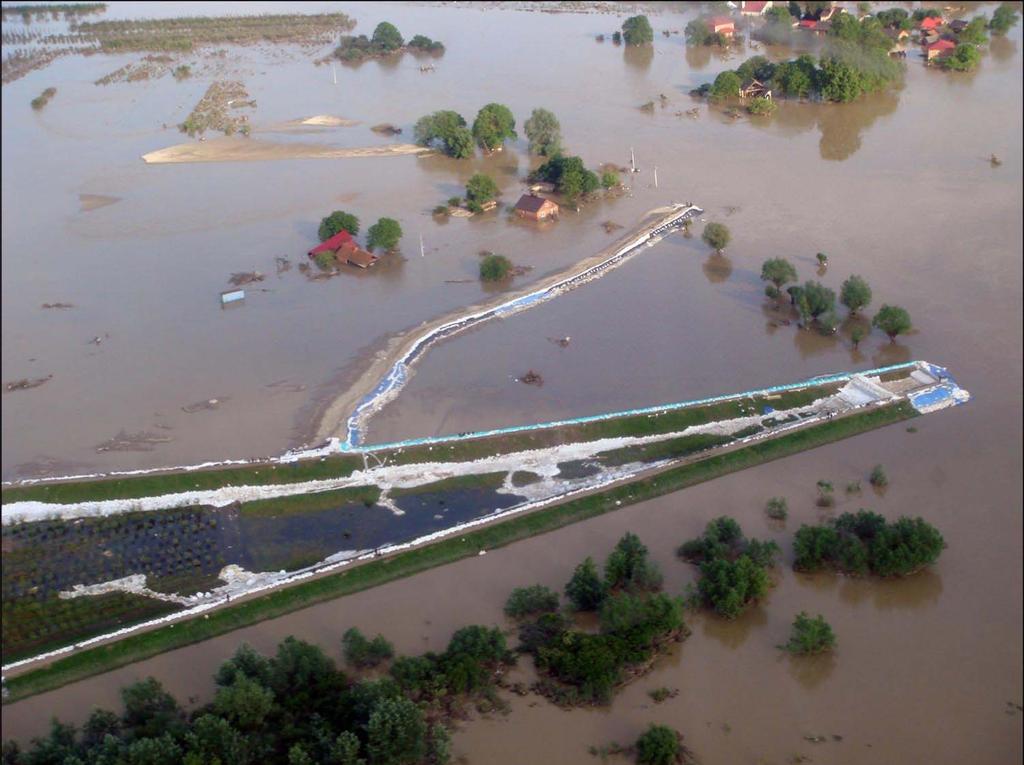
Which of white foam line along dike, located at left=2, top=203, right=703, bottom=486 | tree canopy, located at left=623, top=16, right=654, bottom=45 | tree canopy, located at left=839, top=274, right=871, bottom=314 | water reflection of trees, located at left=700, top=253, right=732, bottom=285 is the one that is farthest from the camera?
tree canopy, located at left=623, top=16, right=654, bottom=45

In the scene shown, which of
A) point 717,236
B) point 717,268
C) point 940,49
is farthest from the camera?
point 940,49

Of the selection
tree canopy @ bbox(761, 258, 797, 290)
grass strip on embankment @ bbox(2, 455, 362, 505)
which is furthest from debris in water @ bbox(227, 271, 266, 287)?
tree canopy @ bbox(761, 258, 797, 290)

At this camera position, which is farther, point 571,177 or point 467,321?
point 571,177

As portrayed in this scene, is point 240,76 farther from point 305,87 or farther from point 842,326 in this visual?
point 842,326

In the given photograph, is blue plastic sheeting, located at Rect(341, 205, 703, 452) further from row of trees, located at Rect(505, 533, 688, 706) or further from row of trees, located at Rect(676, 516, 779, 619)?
row of trees, located at Rect(676, 516, 779, 619)

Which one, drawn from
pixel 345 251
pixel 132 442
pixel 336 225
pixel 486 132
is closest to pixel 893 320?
pixel 345 251

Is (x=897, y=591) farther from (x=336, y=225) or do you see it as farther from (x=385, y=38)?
(x=385, y=38)
